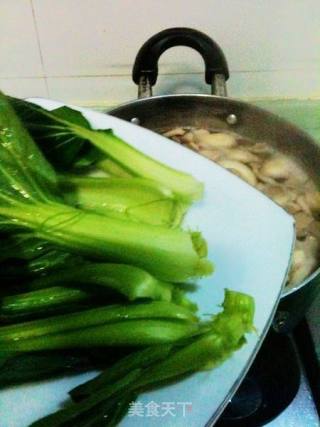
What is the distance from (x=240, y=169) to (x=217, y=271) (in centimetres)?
43

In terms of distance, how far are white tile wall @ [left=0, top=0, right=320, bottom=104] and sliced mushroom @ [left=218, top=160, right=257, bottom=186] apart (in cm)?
17

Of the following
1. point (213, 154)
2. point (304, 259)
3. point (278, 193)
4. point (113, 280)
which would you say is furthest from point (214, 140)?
point (113, 280)

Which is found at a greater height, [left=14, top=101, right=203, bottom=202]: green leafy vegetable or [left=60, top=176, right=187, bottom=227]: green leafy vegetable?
[left=14, top=101, right=203, bottom=202]: green leafy vegetable

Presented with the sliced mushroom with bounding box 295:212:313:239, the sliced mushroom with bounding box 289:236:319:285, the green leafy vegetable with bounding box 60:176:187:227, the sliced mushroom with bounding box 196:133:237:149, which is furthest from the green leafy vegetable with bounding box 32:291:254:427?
the sliced mushroom with bounding box 196:133:237:149

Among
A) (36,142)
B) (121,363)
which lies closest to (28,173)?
(36,142)

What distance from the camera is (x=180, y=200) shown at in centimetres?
55

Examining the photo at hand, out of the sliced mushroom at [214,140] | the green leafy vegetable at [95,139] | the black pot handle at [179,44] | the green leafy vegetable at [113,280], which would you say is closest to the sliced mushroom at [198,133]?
the sliced mushroom at [214,140]

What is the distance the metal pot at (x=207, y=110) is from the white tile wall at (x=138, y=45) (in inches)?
4.2

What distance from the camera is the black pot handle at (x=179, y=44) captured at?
813 millimetres

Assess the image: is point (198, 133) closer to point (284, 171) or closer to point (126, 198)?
point (284, 171)

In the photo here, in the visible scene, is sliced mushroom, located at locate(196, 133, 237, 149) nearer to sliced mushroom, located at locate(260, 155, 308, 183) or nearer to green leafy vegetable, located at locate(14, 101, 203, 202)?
sliced mushroom, located at locate(260, 155, 308, 183)

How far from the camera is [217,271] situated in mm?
504

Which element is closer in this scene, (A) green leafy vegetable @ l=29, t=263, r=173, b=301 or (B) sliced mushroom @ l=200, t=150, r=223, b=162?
(A) green leafy vegetable @ l=29, t=263, r=173, b=301

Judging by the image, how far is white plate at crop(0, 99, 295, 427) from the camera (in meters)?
0.44
